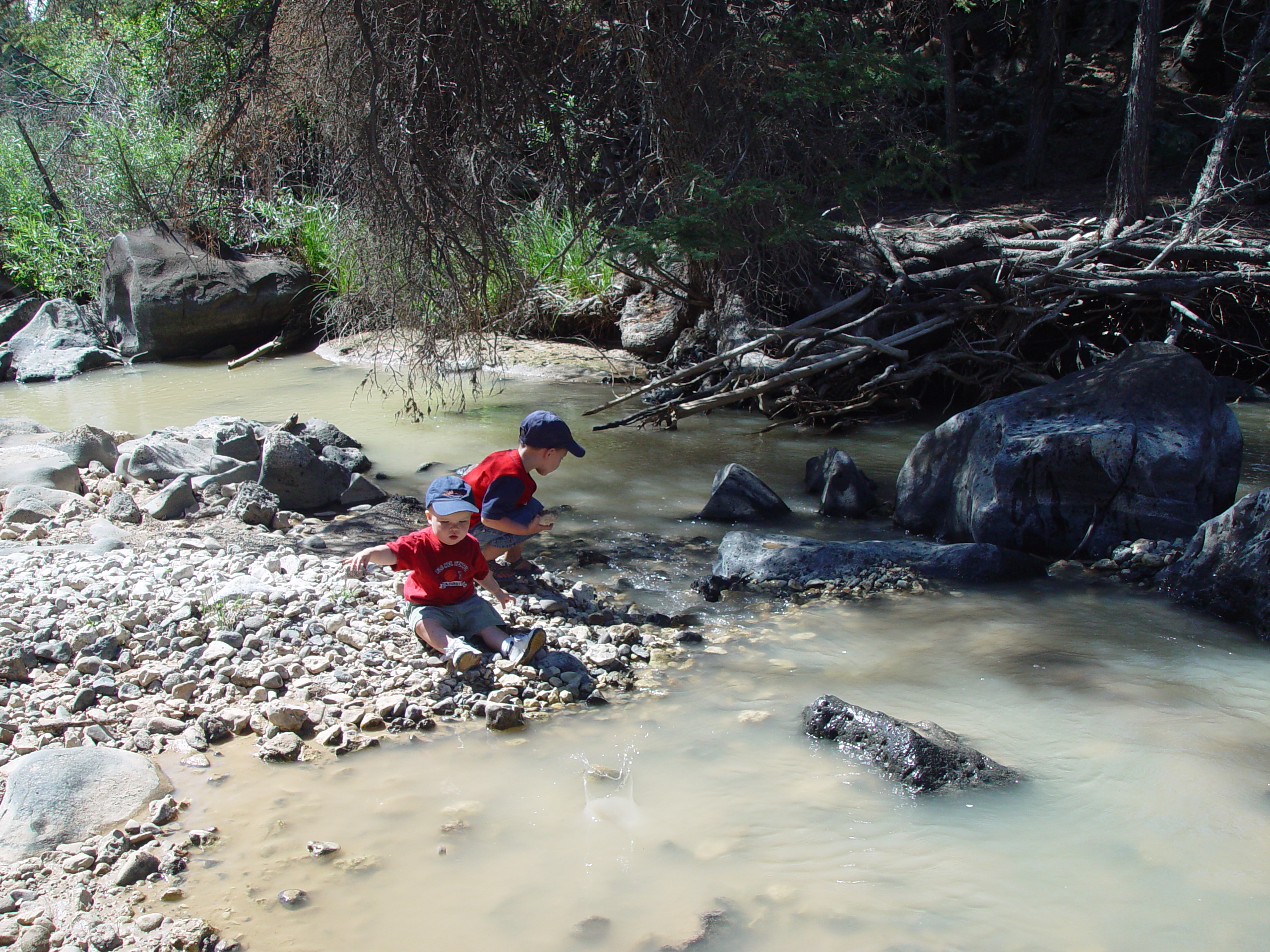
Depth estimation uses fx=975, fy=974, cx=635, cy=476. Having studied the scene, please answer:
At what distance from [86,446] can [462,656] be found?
4872 millimetres

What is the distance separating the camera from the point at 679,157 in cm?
722

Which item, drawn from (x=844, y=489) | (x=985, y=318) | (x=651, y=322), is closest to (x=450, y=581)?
(x=844, y=489)

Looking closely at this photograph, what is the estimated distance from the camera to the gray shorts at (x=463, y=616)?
4.39 metres

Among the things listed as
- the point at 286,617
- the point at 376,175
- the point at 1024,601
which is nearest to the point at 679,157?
the point at 376,175

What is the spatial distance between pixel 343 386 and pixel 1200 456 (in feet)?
31.0

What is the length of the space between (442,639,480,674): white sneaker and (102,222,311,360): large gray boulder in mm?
11391

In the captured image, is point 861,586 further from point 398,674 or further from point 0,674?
point 0,674

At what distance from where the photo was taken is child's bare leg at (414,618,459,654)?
13.9 ft

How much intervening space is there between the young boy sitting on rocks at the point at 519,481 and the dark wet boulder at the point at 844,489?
7.83ft

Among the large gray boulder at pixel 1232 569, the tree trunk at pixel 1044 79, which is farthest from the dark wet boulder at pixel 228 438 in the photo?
the tree trunk at pixel 1044 79

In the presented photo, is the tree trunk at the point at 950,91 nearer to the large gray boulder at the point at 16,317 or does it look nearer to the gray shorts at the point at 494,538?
the gray shorts at the point at 494,538

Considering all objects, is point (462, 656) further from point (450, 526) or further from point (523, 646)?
point (450, 526)

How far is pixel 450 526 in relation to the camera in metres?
4.26

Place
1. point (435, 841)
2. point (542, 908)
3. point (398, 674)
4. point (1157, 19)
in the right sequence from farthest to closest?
point (1157, 19), point (398, 674), point (435, 841), point (542, 908)
